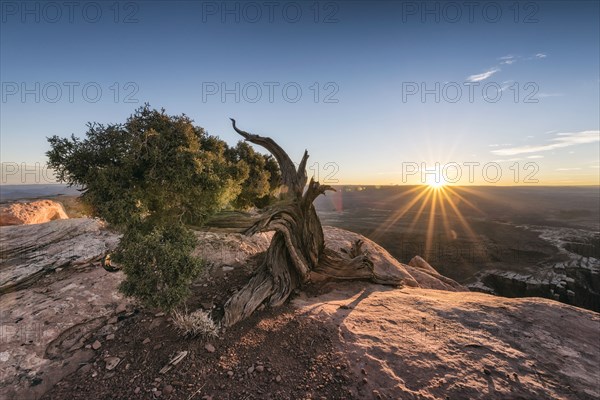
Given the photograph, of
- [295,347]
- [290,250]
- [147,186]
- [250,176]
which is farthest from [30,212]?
[295,347]

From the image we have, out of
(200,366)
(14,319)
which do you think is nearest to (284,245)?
(200,366)

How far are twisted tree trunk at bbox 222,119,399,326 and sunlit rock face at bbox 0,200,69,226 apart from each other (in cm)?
1902

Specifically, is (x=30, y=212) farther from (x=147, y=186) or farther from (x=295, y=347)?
(x=295, y=347)

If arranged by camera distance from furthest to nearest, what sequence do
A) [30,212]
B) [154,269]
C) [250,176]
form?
[30,212], [250,176], [154,269]

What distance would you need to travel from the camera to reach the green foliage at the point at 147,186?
21.9 feet

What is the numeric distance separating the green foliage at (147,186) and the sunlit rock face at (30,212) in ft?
59.2

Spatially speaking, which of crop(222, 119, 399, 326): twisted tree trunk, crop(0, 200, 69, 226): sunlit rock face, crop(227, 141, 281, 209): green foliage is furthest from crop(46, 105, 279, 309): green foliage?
crop(0, 200, 69, 226): sunlit rock face

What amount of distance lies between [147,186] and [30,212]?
2147 cm

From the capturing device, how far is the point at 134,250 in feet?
22.5

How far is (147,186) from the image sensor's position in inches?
283

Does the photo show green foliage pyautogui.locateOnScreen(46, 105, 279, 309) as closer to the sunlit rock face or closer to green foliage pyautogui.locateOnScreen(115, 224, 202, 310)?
green foliage pyautogui.locateOnScreen(115, 224, 202, 310)

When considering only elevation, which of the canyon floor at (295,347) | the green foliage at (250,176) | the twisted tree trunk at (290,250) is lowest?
the canyon floor at (295,347)

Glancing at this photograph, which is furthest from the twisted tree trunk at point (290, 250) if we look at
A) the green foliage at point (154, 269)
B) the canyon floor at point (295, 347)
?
the green foliage at point (154, 269)

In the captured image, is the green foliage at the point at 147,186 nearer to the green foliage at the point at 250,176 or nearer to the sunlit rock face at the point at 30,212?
the green foliage at the point at 250,176
